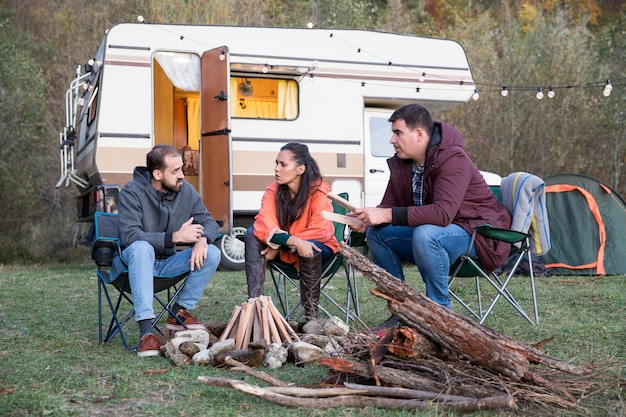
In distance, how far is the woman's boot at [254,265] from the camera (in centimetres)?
344

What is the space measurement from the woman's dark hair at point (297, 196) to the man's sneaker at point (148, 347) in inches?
35.2

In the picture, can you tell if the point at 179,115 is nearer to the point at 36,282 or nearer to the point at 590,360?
the point at 36,282

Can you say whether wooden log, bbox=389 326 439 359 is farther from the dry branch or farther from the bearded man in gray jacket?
the bearded man in gray jacket

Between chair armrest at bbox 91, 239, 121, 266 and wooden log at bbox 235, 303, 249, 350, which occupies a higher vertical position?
chair armrest at bbox 91, 239, 121, 266

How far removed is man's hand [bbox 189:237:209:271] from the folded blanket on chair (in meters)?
1.56

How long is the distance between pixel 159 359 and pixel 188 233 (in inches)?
26.0

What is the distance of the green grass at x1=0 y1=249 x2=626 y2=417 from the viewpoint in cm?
226

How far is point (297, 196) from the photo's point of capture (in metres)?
3.67

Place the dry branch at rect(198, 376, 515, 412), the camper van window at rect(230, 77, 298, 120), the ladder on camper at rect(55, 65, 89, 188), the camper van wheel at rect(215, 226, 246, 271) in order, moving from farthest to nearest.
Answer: the ladder on camper at rect(55, 65, 89, 188) < the camper van wheel at rect(215, 226, 246, 271) < the camper van window at rect(230, 77, 298, 120) < the dry branch at rect(198, 376, 515, 412)

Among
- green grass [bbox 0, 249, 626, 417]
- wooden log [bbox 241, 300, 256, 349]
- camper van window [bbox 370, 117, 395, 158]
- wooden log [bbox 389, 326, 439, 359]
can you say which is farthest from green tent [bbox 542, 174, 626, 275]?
wooden log [bbox 389, 326, 439, 359]

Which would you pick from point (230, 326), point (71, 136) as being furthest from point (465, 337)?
point (71, 136)

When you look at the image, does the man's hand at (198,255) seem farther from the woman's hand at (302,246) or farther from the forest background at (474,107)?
the forest background at (474,107)

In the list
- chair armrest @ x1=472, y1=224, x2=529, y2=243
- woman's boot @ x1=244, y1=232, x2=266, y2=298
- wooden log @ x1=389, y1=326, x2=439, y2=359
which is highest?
chair armrest @ x1=472, y1=224, x2=529, y2=243

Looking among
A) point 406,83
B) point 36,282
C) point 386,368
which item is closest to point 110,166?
point 36,282
